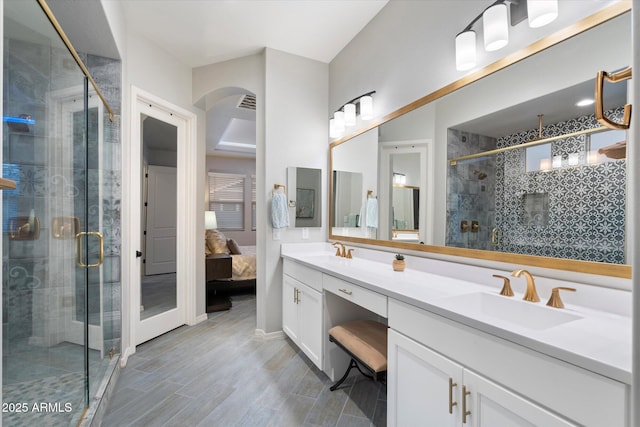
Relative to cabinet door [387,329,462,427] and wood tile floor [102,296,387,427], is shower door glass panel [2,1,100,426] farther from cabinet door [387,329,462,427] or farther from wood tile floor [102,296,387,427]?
cabinet door [387,329,462,427]

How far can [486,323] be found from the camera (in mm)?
956

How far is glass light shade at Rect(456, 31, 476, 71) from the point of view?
1568mm

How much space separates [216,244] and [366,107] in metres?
3.03

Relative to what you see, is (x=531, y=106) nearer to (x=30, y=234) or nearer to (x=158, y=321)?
(x=30, y=234)

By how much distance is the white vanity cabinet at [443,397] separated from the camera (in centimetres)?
89

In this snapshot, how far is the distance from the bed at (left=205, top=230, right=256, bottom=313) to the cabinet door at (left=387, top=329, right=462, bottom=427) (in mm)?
2876

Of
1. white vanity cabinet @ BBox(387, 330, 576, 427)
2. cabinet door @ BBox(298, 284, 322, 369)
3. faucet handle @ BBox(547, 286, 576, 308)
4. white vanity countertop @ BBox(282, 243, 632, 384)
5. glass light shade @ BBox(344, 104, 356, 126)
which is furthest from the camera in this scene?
glass light shade @ BBox(344, 104, 356, 126)

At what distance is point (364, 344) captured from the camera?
1.75 m

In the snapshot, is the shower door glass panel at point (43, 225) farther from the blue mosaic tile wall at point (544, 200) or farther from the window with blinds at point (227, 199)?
the window with blinds at point (227, 199)

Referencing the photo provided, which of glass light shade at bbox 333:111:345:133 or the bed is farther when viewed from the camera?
the bed

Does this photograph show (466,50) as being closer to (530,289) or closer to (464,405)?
(530,289)

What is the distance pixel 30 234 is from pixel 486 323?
2.23m

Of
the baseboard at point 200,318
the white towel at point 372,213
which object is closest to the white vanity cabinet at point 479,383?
the white towel at point 372,213

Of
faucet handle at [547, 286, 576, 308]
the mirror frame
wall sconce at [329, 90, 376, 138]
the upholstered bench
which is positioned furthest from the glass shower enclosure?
faucet handle at [547, 286, 576, 308]
